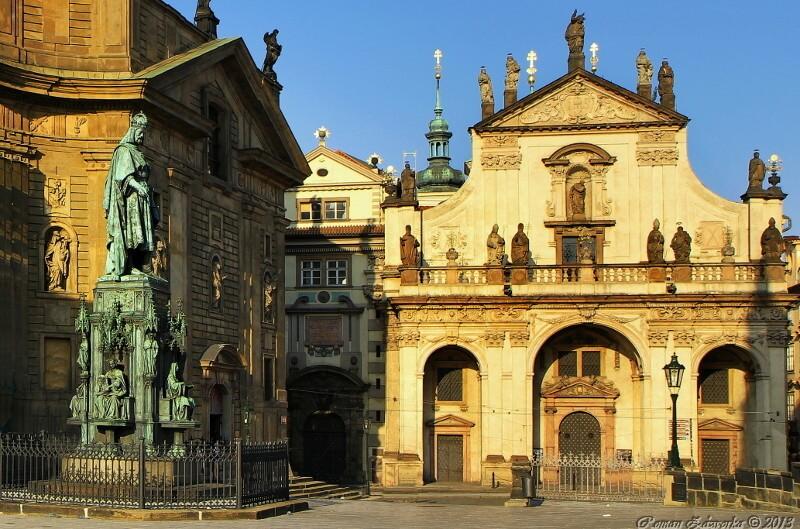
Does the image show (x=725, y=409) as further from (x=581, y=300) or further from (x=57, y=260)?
(x=57, y=260)

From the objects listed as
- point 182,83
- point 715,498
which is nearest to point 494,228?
point 182,83

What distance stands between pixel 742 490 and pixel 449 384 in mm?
26341

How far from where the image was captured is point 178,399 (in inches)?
910

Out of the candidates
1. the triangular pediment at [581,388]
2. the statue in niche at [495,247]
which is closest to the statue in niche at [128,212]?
the statue in niche at [495,247]

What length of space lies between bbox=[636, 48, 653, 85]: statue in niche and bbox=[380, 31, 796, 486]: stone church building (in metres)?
0.08

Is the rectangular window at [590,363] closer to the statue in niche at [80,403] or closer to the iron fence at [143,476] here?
the iron fence at [143,476]

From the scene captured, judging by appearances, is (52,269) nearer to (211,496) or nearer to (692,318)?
(211,496)

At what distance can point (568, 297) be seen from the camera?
5297 centimetres

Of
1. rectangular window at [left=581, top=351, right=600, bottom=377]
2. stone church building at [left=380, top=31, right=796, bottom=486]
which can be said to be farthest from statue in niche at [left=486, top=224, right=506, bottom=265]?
rectangular window at [left=581, top=351, right=600, bottom=377]

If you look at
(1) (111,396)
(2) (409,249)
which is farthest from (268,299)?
(1) (111,396)

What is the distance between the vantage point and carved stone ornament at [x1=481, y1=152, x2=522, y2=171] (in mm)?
55531

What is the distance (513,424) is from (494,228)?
8033mm

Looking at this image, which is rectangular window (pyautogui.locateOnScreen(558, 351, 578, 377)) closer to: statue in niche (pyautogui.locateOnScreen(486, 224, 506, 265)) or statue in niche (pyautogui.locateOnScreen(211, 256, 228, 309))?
statue in niche (pyautogui.locateOnScreen(486, 224, 506, 265))

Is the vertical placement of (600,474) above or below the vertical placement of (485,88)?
below
